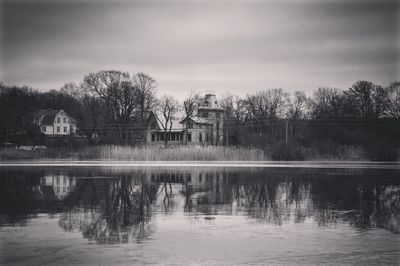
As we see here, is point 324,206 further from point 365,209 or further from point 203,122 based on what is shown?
point 203,122

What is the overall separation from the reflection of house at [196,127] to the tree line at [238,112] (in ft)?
7.14

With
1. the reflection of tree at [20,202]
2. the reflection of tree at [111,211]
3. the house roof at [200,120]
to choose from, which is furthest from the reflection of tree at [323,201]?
the house roof at [200,120]

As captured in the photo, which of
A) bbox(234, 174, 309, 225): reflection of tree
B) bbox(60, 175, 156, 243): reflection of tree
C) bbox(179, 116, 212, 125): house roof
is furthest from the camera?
bbox(179, 116, 212, 125): house roof

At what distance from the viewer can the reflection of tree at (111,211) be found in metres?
11.5

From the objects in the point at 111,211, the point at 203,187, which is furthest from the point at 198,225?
the point at 203,187

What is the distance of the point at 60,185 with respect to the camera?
2281 cm

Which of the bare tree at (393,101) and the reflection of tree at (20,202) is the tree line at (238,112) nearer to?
the bare tree at (393,101)

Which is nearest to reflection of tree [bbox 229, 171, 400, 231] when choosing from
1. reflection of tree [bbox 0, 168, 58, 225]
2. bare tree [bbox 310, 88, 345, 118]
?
reflection of tree [bbox 0, 168, 58, 225]

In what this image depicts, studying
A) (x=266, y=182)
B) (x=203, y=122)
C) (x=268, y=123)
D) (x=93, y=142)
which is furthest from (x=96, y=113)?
(x=266, y=182)

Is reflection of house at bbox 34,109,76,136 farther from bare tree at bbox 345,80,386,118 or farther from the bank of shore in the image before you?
the bank of shore

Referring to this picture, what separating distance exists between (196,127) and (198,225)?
3524 inches

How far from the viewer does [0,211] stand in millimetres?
14664

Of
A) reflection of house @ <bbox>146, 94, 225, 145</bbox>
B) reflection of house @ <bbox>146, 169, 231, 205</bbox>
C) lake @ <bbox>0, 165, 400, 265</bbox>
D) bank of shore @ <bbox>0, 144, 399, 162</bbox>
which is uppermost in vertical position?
reflection of house @ <bbox>146, 94, 225, 145</bbox>

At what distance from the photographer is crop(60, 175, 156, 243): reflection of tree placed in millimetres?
11508
